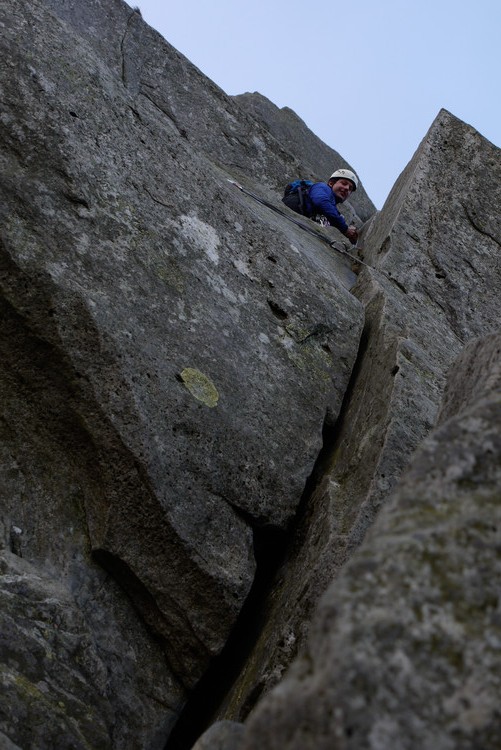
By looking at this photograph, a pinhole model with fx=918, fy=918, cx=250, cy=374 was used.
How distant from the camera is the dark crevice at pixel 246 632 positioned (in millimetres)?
5949

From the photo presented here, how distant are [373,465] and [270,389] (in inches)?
39.5

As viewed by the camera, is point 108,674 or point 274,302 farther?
point 274,302

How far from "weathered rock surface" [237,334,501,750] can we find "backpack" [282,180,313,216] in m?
8.14

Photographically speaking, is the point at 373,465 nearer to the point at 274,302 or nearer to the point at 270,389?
the point at 270,389

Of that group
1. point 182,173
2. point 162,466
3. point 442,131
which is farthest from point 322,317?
point 442,131

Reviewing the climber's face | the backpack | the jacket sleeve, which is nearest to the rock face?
the backpack

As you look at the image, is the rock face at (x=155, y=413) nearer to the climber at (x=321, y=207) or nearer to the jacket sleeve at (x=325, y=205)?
the climber at (x=321, y=207)

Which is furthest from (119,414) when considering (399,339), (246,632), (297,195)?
(297,195)

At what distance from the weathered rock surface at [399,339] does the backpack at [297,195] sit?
33.7 inches

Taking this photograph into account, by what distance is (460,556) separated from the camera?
2812 mm

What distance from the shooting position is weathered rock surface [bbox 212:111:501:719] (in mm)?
5781

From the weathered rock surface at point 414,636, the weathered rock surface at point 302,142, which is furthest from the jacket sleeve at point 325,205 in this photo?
the weathered rock surface at point 414,636

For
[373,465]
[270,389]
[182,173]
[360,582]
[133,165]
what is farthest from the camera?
[182,173]

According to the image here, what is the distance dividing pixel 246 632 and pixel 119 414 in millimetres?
1765
